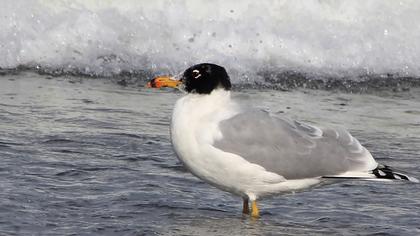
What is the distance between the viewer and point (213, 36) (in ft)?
33.9

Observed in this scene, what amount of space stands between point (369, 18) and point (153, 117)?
4.25m

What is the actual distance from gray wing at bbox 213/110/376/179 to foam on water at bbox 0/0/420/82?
4.25m

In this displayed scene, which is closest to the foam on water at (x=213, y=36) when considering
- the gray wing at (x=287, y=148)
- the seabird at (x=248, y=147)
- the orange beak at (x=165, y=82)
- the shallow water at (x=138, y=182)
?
the shallow water at (x=138, y=182)

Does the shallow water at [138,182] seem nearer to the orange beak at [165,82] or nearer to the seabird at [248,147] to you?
the seabird at [248,147]

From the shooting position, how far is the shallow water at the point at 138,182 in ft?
17.1

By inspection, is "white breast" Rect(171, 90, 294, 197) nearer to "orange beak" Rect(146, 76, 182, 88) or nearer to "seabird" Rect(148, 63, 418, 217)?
"seabird" Rect(148, 63, 418, 217)

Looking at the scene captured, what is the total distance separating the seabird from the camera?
5145 mm

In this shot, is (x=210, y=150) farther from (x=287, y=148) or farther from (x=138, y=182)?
(x=138, y=182)

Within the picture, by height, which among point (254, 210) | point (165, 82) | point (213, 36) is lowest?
point (254, 210)

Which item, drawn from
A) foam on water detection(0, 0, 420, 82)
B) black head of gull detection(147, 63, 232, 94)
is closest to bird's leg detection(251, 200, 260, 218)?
black head of gull detection(147, 63, 232, 94)

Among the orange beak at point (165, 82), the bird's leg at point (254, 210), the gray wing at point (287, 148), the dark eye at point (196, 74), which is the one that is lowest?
the bird's leg at point (254, 210)

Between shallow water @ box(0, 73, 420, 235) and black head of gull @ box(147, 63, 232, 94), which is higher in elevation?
black head of gull @ box(147, 63, 232, 94)

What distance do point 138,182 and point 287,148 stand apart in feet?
3.28

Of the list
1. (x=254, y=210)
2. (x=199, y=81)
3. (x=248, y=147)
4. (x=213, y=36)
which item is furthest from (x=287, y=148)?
(x=213, y=36)
